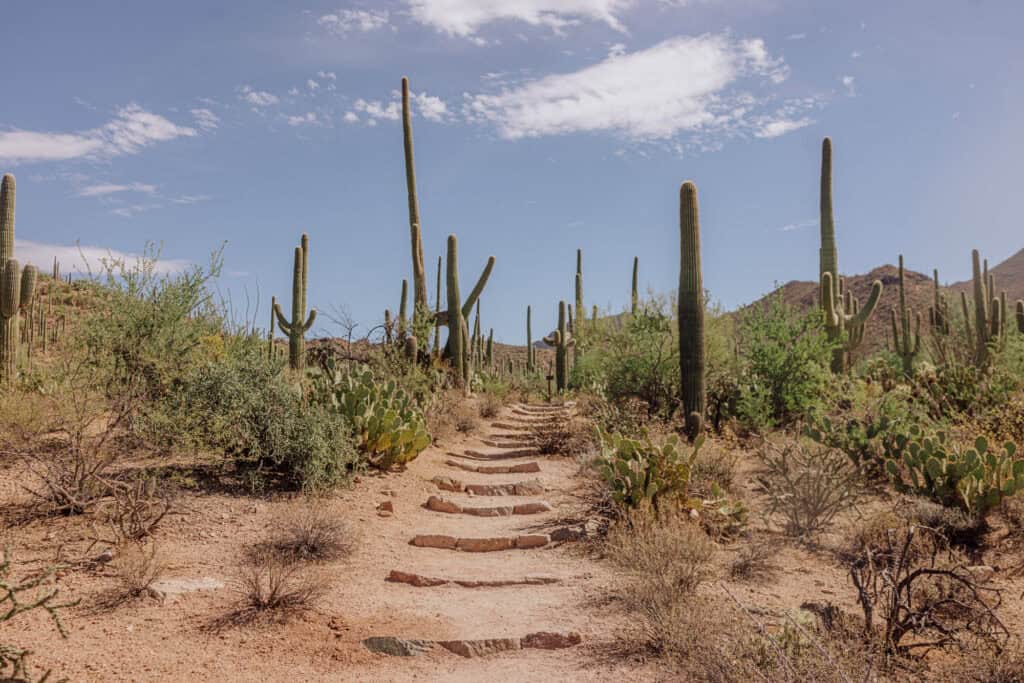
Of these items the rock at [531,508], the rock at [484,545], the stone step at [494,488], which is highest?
the stone step at [494,488]

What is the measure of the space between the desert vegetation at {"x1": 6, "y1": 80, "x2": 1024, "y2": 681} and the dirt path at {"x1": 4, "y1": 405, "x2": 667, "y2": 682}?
55 mm

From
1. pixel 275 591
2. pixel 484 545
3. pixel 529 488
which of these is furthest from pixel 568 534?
pixel 275 591

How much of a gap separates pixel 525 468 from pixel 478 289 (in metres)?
9.19

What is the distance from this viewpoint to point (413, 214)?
67.9ft

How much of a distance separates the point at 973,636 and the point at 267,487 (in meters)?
7.39

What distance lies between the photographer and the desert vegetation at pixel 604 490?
5.68 meters

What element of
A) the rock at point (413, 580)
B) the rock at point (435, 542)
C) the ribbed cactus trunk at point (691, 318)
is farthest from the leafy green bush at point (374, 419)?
the ribbed cactus trunk at point (691, 318)

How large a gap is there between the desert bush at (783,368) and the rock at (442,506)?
238 inches

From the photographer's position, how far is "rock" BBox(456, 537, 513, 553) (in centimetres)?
862

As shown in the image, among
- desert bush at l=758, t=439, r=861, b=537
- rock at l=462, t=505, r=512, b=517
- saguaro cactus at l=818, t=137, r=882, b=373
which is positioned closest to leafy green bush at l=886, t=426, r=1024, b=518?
desert bush at l=758, t=439, r=861, b=537

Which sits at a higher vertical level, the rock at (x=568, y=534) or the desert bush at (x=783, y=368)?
the desert bush at (x=783, y=368)

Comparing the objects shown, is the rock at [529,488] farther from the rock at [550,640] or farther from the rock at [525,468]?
the rock at [550,640]

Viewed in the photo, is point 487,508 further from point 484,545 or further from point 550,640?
point 550,640

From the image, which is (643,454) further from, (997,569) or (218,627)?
(218,627)
